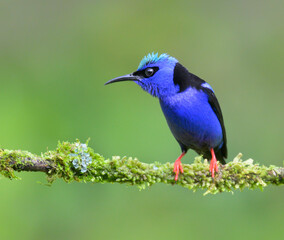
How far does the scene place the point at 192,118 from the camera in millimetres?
5223

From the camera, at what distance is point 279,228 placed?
6.80m

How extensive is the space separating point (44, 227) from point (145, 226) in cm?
143

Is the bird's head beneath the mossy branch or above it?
above

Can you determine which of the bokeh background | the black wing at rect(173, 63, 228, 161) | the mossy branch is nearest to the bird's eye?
the black wing at rect(173, 63, 228, 161)

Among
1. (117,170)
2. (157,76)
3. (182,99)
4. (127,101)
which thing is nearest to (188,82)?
(182,99)

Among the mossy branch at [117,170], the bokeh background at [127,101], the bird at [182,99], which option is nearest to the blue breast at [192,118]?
the bird at [182,99]

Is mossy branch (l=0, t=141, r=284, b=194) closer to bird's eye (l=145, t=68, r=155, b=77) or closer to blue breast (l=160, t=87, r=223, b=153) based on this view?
blue breast (l=160, t=87, r=223, b=153)

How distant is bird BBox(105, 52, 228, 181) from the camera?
5203mm

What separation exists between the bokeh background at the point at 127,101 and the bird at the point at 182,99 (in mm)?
1281

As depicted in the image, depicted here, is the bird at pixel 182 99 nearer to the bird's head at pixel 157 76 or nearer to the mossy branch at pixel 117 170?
the bird's head at pixel 157 76

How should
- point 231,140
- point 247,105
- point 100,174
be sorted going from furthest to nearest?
1. point 247,105
2. point 231,140
3. point 100,174

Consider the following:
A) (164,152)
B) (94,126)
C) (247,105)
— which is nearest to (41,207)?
(94,126)

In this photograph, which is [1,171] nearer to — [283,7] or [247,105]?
[247,105]

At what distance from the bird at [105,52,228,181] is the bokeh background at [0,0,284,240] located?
128cm
